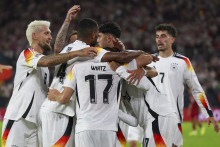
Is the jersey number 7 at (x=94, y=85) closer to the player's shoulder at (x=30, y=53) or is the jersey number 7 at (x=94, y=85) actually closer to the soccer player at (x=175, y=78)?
the player's shoulder at (x=30, y=53)

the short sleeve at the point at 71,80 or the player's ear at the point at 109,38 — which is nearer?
the short sleeve at the point at 71,80

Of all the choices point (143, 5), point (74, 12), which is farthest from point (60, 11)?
point (74, 12)

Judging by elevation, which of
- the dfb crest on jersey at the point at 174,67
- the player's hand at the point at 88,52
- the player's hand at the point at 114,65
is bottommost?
the player's hand at the point at 114,65

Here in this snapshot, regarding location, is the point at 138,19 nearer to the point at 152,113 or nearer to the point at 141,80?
the point at 152,113

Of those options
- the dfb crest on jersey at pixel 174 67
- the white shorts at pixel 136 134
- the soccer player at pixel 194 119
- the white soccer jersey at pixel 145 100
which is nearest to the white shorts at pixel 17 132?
the white soccer jersey at pixel 145 100

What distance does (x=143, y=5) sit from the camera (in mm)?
27062

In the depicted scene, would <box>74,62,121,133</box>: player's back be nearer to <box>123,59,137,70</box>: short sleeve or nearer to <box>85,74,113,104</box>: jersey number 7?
<box>85,74,113,104</box>: jersey number 7

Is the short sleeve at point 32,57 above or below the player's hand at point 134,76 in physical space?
above

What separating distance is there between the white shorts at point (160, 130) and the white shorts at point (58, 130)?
0.99 meters

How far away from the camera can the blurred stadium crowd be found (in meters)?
24.0

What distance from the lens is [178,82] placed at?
6.75m

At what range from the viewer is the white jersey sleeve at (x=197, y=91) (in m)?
6.60

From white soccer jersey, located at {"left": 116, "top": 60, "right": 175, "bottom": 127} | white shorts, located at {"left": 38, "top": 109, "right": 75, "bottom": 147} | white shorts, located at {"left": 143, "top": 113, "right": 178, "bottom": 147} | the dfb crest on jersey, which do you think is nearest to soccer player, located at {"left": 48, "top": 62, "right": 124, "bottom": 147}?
white shorts, located at {"left": 38, "top": 109, "right": 75, "bottom": 147}

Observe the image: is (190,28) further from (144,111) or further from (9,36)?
(144,111)
